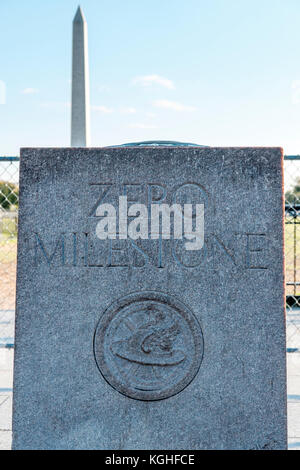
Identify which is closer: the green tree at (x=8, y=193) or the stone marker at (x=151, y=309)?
the stone marker at (x=151, y=309)

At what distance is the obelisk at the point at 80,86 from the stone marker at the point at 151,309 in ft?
28.8

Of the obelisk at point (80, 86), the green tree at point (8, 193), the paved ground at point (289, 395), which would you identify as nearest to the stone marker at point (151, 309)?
the paved ground at point (289, 395)

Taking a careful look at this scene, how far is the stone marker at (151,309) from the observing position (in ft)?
7.14

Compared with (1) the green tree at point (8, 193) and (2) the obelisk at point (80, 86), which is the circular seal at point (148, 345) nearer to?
(1) the green tree at point (8, 193)

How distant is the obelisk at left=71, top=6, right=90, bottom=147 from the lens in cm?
1057

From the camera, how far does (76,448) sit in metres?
2.19

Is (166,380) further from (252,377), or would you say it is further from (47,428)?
(47,428)

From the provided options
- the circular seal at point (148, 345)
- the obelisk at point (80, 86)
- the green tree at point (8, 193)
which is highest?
the obelisk at point (80, 86)

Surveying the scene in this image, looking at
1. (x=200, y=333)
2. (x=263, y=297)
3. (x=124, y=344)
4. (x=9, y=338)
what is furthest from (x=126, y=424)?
(x=9, y=338)

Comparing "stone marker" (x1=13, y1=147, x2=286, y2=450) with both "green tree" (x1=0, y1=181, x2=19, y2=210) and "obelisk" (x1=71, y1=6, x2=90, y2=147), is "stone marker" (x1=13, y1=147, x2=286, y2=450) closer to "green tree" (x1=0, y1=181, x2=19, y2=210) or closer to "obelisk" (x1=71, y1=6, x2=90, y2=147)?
"green tree" (x1=0, y1=181, x2=19, y2=210)

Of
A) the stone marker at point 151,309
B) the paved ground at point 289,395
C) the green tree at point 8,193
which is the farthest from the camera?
the green tree at point 8,193

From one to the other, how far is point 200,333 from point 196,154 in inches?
39.7

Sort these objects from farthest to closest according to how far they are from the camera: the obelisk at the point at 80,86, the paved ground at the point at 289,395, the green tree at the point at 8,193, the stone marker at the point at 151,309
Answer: the obelisk at the point at 80,86 → the green tree at the point at 8,193 → the paved ground at the point at 289,395 → the stone marker at the point at 151,309

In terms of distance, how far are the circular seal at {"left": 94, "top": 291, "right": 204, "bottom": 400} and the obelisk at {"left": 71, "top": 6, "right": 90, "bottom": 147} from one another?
901cm
